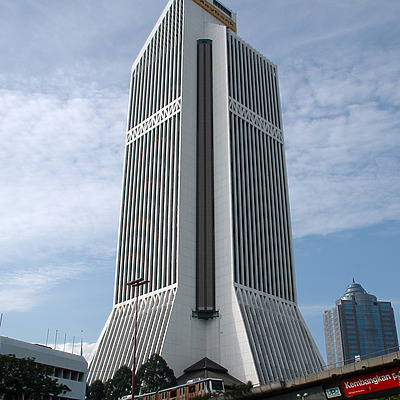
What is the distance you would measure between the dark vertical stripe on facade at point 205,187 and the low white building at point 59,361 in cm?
2672

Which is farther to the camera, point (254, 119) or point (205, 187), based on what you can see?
point (254, 119)

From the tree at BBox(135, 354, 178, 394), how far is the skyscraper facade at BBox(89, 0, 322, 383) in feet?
31.2

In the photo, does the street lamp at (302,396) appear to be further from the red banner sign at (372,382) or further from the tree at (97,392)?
the tree at (97,392)

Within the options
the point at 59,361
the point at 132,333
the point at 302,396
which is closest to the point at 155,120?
the point at 132,333

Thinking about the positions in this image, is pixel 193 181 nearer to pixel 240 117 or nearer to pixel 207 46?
pixel 240 117

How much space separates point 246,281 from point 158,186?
26689 mm

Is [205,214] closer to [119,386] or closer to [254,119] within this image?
[254,119]

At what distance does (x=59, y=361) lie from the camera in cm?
7456

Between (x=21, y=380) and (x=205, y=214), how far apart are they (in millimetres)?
56772

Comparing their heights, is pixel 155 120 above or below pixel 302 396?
above

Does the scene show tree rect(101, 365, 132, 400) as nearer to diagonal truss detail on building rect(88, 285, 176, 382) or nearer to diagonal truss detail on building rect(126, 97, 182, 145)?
diagonal truss detail on building rect(88, 285, 176, 382)

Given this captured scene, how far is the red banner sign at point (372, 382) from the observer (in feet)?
141

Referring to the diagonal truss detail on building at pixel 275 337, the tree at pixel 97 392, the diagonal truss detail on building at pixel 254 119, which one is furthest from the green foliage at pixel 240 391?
the diagonal truss detail on building at pixel 254 119

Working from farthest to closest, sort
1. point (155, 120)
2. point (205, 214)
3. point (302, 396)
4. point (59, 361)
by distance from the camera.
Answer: point (155, 120), point (205, 214), point (59, 361), point (302, 396)
